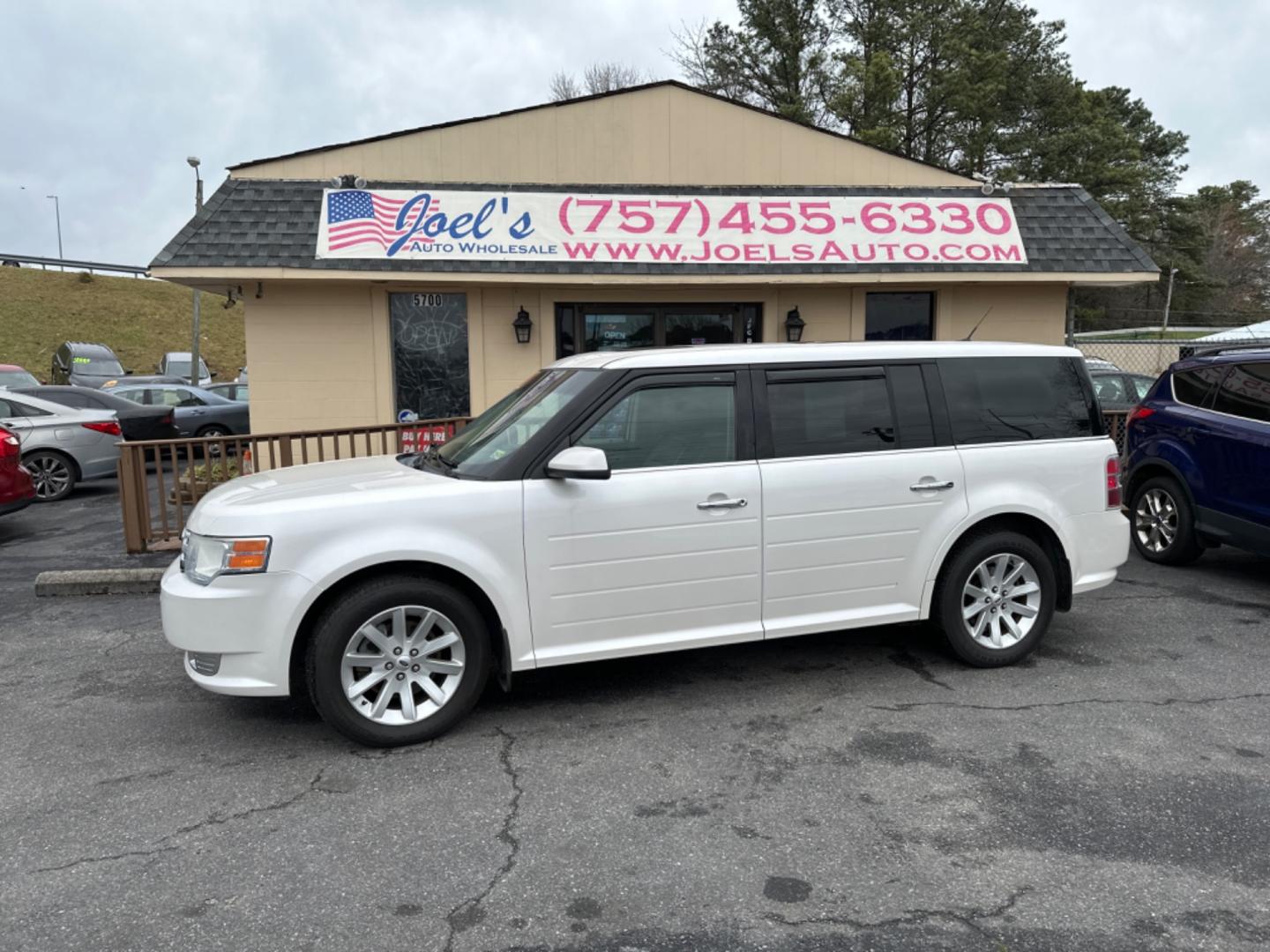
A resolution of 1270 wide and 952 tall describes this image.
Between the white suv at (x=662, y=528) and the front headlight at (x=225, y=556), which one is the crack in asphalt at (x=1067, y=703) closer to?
the white suv at (x=662, y=528)

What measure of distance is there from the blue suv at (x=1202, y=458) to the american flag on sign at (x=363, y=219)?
712 cm

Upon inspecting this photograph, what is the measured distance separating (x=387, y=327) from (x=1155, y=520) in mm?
7825

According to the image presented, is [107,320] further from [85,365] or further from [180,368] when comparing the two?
[85,365]

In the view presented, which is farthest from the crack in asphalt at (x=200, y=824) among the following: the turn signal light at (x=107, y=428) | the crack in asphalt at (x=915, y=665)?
the turn signal light at (x=107, y=428)

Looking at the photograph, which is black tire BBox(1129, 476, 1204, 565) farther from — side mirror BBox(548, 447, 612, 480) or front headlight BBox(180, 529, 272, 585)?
front headlight BBox(180, 529, 272, 585)

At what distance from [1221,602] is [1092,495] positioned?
7.23 ft

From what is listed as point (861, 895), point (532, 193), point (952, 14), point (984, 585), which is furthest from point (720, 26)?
point (861, 895)

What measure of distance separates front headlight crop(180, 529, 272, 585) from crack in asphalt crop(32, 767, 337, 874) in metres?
0.95

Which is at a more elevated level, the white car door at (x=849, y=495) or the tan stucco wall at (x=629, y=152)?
the tan stucco wall at (x=629, y=152)

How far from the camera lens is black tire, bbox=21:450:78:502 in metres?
11.0

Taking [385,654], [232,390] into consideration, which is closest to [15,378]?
[232,390]

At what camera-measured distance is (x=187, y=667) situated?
3.89m

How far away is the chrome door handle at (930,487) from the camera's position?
448 cm

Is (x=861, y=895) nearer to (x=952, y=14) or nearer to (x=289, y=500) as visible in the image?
(x=289, y=500)
